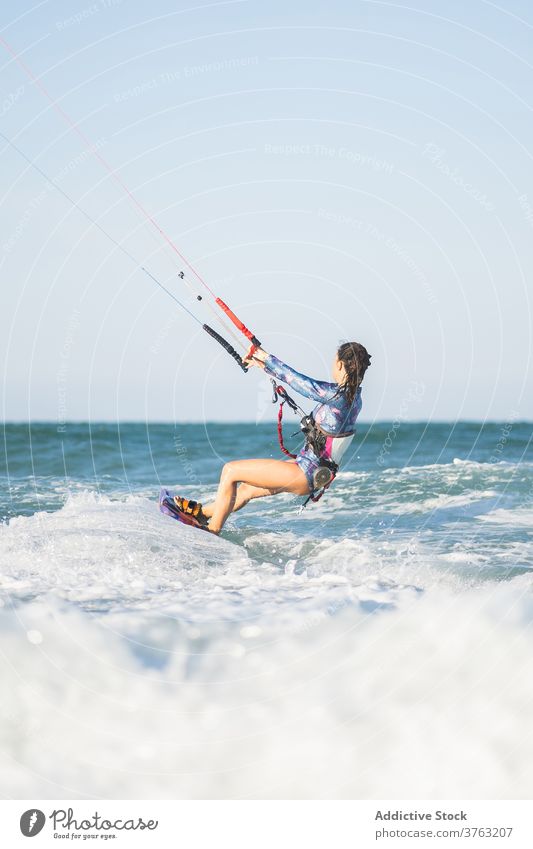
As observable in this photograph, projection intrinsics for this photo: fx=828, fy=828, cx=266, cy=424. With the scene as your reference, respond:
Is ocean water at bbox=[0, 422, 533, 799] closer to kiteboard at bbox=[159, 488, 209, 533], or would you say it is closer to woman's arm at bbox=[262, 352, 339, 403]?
kiteboard at bbox=[159, 488, 209, 533]

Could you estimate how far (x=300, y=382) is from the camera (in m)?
7.69

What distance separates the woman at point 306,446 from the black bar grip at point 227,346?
0.63 feet

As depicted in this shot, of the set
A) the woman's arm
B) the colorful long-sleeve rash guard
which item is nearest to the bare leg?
the colorful long-sleeve rash guard

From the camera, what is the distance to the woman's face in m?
7.70

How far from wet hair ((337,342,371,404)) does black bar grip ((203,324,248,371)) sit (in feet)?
3.08

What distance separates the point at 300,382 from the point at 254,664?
122 inches

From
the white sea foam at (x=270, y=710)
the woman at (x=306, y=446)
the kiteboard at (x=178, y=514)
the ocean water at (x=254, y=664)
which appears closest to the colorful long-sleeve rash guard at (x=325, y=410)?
the woman at (x=306, y=446)

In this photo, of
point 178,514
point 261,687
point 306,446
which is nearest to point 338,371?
point 306,446

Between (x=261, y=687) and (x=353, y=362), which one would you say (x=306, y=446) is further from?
(x=261, y=687)

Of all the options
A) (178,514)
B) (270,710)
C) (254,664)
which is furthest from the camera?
(178,514)

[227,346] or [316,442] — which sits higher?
[227,346]

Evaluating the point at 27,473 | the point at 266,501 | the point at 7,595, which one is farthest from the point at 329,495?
the point at 7,595

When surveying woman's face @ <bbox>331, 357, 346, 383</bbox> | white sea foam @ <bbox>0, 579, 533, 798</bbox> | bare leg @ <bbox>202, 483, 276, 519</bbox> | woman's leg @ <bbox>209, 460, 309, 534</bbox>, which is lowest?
white sea foam @ <bbox>0, 579, 533, 798</bbox>

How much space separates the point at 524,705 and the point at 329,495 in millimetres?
7955
